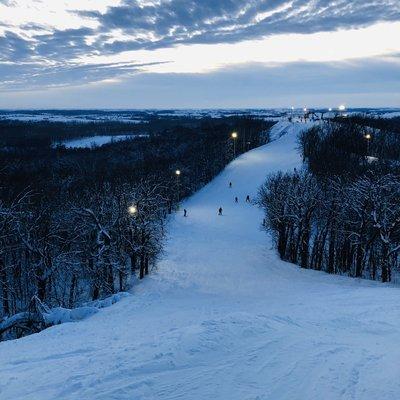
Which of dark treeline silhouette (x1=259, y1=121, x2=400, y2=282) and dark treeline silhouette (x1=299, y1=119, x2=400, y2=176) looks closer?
dark treeline silhouette (x1=259, y1=121, x2=400, y2=282)

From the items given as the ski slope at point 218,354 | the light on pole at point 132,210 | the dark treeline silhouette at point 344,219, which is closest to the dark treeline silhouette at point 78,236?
the light on pole at point 132,210

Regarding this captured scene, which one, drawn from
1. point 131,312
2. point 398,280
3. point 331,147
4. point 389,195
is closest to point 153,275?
point 131,312

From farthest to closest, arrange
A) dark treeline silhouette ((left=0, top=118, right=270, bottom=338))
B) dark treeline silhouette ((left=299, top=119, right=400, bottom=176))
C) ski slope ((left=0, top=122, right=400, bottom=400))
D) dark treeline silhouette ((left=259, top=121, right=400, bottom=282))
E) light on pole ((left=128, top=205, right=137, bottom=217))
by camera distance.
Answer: dark treeline silhouette ((left=299, top=119, right=400, bottom=176))
light on pole ((left=128, top=205, right=137, bottom=217))
dark treeline silhouette ((left=259, top=121, right=400, bottom=282))
dark treeline silhouette ((left=0, top=118, right=270, bottom=338))
ski slope ((left=0, top=122, right=400, bottom=400))

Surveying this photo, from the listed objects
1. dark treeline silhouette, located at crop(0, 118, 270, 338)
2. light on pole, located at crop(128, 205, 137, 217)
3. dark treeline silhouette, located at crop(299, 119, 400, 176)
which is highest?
dark treeline silhouette, located at crop(299, 119, 400, 176)

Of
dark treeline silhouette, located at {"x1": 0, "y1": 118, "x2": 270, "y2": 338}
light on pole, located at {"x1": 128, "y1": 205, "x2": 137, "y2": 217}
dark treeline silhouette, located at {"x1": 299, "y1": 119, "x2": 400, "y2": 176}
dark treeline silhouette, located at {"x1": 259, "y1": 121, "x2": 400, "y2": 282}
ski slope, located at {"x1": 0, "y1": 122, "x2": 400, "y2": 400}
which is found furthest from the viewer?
dark treeline silhouette, located at {"x1": 299, "y1": 119, "x2": 400, "y2": 176}

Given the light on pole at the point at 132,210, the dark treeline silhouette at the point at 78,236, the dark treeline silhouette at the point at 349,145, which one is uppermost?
the dark treeline silhouette at the point at 349,145

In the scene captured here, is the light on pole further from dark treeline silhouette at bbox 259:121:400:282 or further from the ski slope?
dark treeline silhouette at bbox 259:121:400:282

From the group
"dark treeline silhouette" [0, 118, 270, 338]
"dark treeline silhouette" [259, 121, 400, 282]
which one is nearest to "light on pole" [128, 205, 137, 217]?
"dark treeline silhouette" [0, 118, 270, 338]

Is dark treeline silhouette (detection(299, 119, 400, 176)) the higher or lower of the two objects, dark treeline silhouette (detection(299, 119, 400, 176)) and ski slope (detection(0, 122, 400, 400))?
the higher

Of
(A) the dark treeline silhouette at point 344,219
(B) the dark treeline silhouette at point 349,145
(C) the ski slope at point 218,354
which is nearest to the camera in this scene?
(C) the ski slope at point 218,354

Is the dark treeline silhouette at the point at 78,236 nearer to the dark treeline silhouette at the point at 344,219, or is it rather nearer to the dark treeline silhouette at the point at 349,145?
the dark treeline silhouette at the point at 344,219

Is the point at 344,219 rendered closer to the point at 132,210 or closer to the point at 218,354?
the point at 132,210
